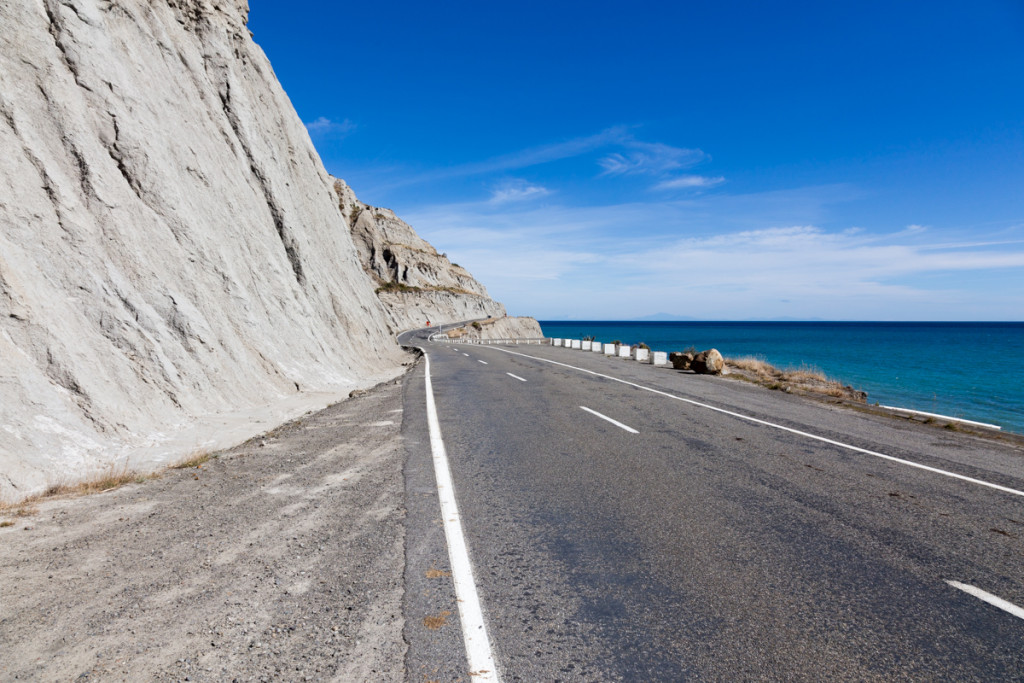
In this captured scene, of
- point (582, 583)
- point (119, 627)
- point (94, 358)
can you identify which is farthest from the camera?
point (94, 358)

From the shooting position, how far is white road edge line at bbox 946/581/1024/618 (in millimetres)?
3424

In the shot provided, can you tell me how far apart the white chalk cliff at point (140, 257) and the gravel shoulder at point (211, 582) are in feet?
6.47

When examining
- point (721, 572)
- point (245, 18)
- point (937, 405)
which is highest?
point (245, 18)

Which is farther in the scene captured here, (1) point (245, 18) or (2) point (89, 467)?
(1) point (245, 18)

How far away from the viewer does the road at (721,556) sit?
292cm

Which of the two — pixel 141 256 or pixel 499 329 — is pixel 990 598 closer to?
pixel 141 256

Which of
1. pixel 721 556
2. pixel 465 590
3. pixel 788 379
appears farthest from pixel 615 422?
pixel 788 379

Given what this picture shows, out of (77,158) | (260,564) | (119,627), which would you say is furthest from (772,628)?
(77,158)

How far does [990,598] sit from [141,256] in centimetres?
1268

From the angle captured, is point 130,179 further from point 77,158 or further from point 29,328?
point 29,328

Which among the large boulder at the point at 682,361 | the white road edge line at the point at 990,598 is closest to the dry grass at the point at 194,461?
the white road edge line at the point at 990,598

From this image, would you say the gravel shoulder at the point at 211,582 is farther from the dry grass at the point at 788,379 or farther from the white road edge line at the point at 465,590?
the dry grass at the point at 788,379

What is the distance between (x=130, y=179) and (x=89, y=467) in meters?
7.56

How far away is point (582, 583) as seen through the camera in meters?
3.70
